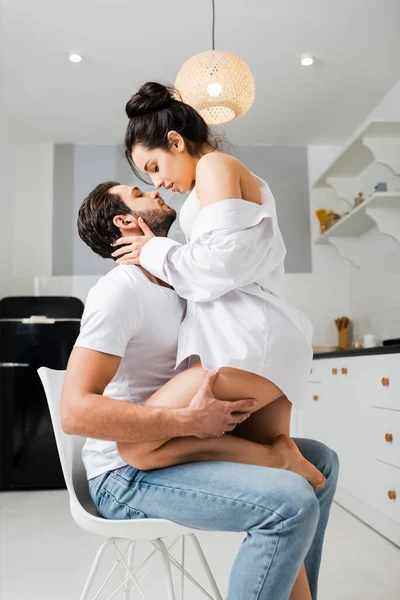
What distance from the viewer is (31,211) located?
5109mm

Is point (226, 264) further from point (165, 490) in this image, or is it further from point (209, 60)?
point (209, 60)

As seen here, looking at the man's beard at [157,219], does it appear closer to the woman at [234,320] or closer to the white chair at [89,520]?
the woman at [234,320]

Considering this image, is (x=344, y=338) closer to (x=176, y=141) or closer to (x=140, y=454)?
(x=176, y=141)

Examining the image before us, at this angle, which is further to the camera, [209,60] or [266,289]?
[209,60]

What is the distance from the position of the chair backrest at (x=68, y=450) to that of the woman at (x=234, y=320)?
0.66 feet

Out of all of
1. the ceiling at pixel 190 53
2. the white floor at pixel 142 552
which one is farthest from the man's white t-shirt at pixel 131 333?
the ceiling at pixel 190 53

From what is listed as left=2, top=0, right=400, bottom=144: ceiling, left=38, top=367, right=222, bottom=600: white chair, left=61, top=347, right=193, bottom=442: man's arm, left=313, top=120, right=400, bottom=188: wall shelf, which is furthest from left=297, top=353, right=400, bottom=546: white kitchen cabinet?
left=2, top=0, right=400, bottom=144: ceiling

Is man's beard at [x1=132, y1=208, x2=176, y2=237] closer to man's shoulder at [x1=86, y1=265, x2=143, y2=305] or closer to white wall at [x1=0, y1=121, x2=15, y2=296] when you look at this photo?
man's shoulder at [x1=86, y1=265, x2=143, y2=305]

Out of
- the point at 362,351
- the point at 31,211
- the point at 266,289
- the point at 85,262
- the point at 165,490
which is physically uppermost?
the point at 31,211

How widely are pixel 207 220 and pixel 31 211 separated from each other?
4055 mm

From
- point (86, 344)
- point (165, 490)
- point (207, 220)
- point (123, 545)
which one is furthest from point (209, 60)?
point (123, 545)

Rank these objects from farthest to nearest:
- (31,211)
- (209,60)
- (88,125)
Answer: (31,211), (88,125), (209,60)

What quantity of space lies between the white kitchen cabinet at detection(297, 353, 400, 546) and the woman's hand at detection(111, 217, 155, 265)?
165 cm

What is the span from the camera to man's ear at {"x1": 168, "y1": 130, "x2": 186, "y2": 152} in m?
1.61
